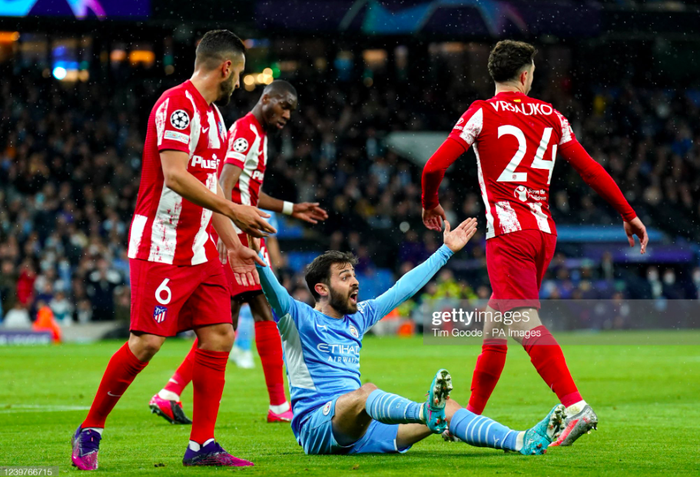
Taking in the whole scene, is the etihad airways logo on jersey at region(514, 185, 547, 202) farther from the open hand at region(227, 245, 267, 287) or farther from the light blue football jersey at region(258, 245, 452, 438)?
the open hand at region(227, 245, 267, 287)

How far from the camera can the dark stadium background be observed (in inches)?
866

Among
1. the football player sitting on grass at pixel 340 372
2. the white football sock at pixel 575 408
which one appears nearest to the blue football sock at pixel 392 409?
→ the football player sitting on grass at pixel 340 372

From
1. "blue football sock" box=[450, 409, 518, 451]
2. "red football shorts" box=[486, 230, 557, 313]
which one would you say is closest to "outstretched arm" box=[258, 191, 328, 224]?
"red football shorts" box=[486, 230, 557, 313]

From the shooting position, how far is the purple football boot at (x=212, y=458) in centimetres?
449

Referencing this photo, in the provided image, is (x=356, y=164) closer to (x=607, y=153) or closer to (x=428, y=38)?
(x=428, y=38)

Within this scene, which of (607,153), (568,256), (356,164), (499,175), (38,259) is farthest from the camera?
(607,153)

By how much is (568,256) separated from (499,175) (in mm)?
19563

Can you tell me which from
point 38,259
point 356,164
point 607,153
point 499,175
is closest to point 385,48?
point 356,164

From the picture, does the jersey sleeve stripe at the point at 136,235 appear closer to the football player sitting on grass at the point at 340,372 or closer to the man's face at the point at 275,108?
the football player sitting on grass at the point at 340,372

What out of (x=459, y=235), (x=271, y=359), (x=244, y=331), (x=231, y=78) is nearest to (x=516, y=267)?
(x=459, y=235)

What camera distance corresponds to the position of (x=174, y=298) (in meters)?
4.56

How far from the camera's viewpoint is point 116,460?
4.85 meters

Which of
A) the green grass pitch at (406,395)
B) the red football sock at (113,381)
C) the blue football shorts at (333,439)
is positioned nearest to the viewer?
the green grass pitch at (406,395)

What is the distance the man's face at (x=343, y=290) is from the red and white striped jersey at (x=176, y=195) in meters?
0.70
